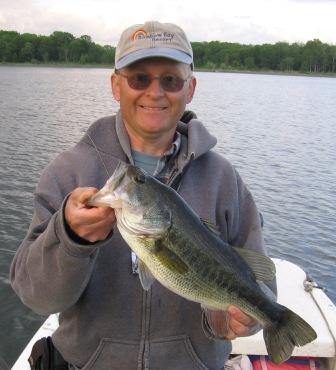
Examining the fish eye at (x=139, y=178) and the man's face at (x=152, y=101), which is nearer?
the fish eye at (x=139, y=178)

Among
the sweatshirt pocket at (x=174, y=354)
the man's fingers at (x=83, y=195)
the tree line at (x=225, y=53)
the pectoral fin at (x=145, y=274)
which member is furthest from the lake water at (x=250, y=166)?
the tree line at (x=225, y=53)

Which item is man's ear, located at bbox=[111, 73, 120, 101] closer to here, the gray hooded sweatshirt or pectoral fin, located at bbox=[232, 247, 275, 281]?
the gray hooded sweatshirt

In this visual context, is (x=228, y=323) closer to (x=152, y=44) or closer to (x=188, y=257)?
(x=188, y=257)

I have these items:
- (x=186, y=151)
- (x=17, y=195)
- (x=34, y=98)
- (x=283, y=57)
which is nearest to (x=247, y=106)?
(x=34, y=98)

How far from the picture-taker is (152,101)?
9.74 feet

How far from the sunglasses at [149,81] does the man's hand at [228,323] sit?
1.36 meters

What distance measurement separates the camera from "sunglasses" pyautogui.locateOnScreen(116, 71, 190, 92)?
2990mm

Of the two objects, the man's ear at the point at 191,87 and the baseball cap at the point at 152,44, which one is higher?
the baseball cap at the point at 152,44

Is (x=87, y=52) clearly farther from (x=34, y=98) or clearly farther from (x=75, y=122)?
(x=75, y=122)

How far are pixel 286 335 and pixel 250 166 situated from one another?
50.8 ft

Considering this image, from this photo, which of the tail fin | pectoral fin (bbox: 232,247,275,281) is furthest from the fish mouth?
the tail fin

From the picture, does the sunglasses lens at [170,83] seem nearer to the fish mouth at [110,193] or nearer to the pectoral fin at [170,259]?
the fish mouth at [110,193]

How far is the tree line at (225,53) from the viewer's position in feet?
377

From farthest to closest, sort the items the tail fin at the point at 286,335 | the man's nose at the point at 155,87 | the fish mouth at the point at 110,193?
the man's nose at the point at 155,87
the tail fin at the point at 286,335
the fish mouth at the point at 110,193
